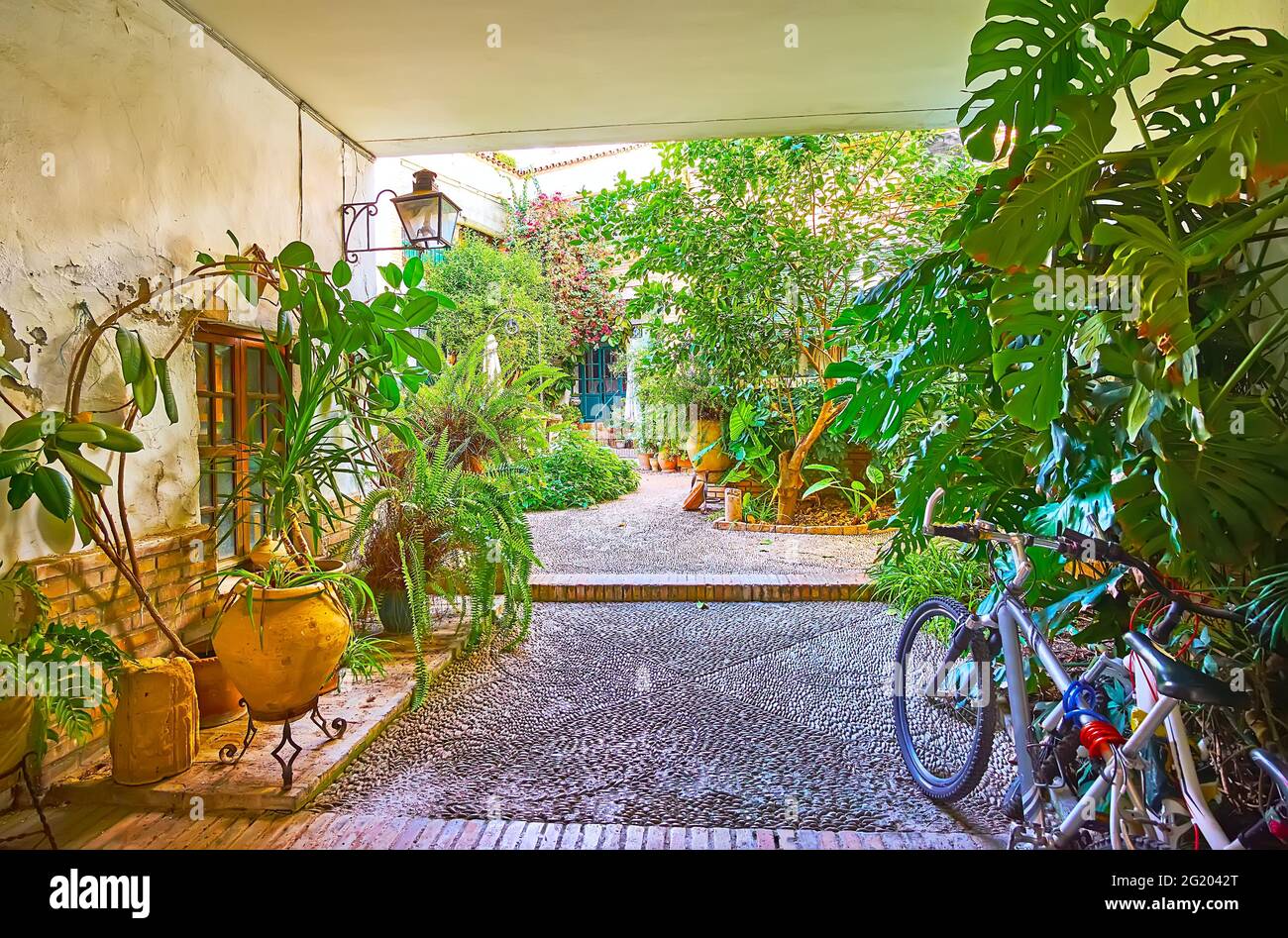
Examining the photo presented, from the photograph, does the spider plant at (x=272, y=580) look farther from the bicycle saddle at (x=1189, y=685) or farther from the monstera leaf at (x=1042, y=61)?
the monstera leaf at (x=1042, y=61)

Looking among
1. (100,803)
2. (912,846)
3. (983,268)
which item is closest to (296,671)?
(100,803)

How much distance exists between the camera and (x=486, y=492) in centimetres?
341

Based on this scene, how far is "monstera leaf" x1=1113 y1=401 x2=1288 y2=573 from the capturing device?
1.38m

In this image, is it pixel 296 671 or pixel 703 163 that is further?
pixel 703 163

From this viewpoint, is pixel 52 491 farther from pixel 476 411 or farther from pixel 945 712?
pixel 945 712

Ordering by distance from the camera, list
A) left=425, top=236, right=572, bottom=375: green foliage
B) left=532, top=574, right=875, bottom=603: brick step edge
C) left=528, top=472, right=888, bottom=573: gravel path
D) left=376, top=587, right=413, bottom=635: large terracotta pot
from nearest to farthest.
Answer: left=376, top=587, right=413, bottom=635: large terracotta pot < left=532, top=574, right=875, bottom=603: brick step edge < left=528, top=472, right=888, bottom=573: gravel path < left=425, top=236, right=572, bottom=375: green foliage

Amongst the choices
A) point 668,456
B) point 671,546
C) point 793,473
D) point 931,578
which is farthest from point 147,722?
point 668,456

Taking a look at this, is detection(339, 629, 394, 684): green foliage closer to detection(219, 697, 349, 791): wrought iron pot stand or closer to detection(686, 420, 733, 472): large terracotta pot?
detection(219, 697, 349, 791): wrought iron pot stand

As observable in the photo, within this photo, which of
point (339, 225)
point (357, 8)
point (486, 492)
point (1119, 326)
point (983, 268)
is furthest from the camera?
point (339, 225)

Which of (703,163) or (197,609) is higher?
(703,163)

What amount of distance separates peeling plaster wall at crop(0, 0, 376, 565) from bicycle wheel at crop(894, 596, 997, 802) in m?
2.58

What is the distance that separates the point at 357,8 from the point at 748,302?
3785mm

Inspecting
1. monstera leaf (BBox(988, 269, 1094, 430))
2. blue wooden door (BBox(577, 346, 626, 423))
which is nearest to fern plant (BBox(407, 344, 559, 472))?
monstera leaf (BBox(988, 269, 1094, 430))

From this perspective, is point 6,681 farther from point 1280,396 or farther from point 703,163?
point 703,163
